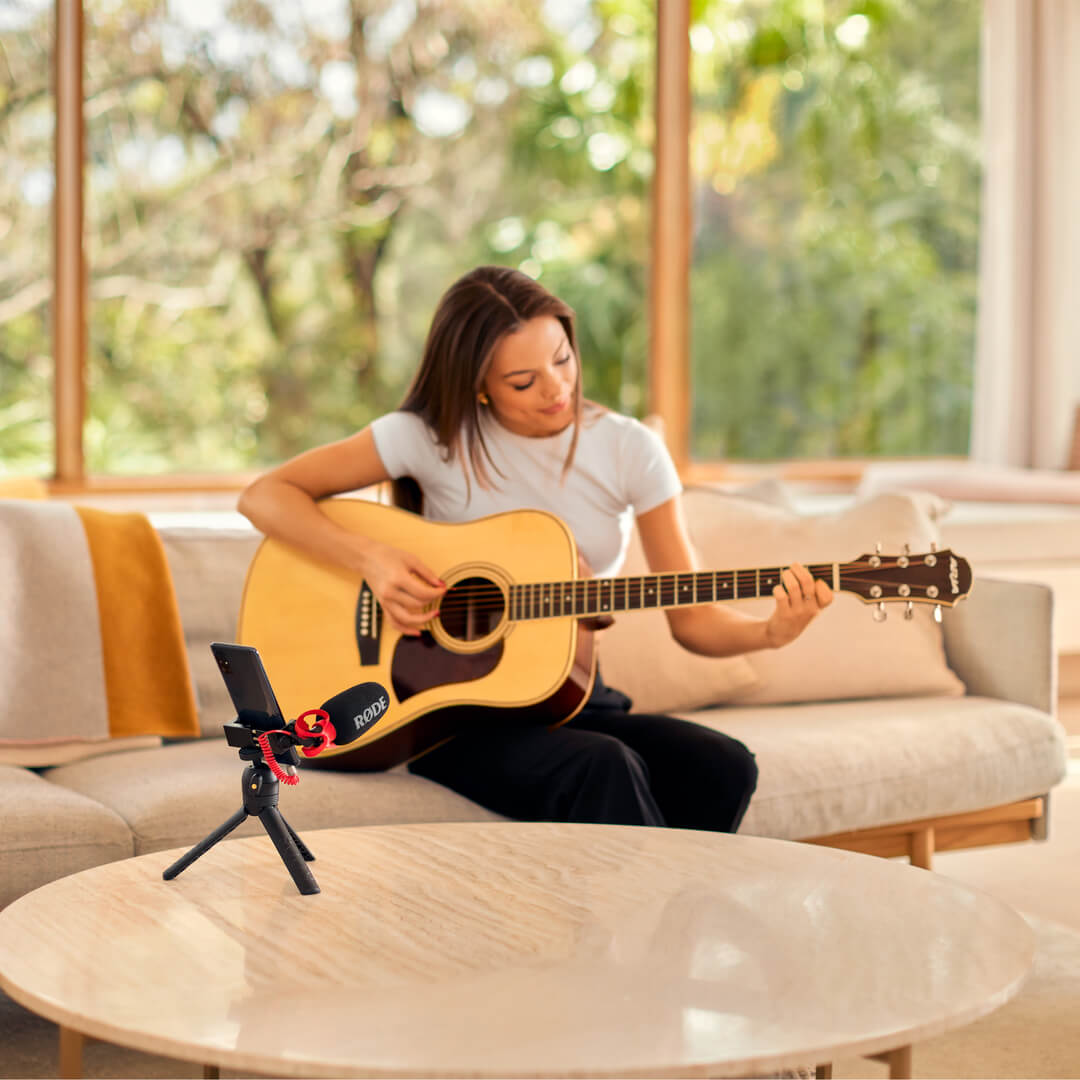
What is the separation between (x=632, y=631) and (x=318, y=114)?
2.05m

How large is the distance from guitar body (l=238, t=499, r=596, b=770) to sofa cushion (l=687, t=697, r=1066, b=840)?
38 cm

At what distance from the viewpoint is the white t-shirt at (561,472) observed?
202 centimetres

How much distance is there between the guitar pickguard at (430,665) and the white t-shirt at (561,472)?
22 cm

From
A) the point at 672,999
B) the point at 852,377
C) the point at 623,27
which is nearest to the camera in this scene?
the point at 672,999

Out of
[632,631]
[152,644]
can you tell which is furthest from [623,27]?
[152,644]

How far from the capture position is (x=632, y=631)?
238cm

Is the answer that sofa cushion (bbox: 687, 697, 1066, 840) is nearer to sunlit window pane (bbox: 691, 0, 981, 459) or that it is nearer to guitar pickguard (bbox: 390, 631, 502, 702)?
guitar pickguard (bbox: 390, 631, 502, 702)

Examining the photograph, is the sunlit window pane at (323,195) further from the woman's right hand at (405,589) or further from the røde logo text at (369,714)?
the røde logo text at (369,714)

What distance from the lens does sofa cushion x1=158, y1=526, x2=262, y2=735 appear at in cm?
227

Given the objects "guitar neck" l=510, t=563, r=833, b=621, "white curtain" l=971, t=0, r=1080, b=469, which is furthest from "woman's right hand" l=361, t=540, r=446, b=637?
"white curtain" l=971, t=0, r=1080, b=469

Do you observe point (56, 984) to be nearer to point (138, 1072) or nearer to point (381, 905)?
point (381, 905)

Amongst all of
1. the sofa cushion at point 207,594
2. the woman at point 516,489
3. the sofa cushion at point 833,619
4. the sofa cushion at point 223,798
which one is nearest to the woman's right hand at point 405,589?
the woman at point 516,489

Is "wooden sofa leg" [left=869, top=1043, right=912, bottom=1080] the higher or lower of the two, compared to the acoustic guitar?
lower

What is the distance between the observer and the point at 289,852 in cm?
128
